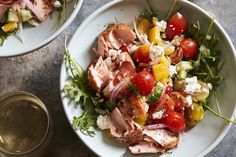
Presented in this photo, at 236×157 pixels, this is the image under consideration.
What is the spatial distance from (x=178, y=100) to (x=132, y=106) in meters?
0.16

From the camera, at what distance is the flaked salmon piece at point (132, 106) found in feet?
5.32

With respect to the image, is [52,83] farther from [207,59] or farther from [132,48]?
[207,59]

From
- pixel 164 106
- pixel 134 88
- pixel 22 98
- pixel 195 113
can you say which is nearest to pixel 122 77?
pixel 134 88

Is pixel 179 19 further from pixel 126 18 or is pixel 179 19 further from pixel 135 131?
pixel 135 131

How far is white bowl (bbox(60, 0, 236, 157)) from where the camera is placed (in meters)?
1.68

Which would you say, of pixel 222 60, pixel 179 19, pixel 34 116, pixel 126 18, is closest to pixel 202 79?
pixel 222 60

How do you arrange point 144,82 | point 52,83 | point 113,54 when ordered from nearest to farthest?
point 144,82, point 113,54, point 52,83

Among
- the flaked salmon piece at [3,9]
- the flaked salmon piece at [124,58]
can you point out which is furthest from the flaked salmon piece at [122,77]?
the flaked salmon piece at [3,9]

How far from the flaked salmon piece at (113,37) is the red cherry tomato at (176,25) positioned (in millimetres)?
125

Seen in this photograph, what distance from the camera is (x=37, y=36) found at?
5.84 feet

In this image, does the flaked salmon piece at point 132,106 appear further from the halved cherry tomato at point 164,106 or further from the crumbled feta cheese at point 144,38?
the crumbled feta cheese at point 144,38

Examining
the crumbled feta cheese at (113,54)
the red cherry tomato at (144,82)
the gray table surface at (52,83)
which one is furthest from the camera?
the gray table surface at (52,83)

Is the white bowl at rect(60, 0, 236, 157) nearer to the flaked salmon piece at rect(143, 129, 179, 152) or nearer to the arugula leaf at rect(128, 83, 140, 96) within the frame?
the flaked salmon piece at rect(143, 129, 179, 152)

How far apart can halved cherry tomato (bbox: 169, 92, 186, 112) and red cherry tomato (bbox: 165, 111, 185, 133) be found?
0.02 m
